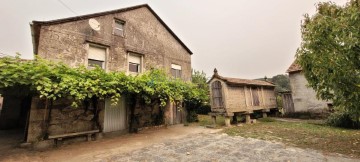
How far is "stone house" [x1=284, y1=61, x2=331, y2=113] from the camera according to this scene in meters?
13.2

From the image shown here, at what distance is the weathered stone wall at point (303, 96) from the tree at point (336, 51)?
8479 millimetres

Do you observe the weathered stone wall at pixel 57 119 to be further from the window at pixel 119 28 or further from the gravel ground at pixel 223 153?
the window at pixel 119 28

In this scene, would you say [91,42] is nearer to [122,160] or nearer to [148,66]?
[148,66]

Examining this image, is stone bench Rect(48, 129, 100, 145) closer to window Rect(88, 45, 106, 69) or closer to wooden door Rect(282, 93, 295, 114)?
window Rect(88, 45, 106, 69)

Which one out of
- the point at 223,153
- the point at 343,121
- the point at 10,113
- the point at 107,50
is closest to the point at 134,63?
the point at 107,50

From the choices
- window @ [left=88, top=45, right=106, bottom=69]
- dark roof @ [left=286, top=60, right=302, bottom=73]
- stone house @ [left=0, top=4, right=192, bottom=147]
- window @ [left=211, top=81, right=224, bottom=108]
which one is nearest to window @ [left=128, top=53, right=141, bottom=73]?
stone house @ [left=0, top=4, right=192, bottom=147]

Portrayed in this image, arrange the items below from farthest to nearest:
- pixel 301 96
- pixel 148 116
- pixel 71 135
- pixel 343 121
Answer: pixel 301 96 < pixel 148 116 < pixel 343 121 < pixel 71 135

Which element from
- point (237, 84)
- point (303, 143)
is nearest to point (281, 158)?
point (303, 143)

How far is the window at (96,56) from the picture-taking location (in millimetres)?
9695

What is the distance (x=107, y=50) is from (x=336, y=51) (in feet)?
35.2

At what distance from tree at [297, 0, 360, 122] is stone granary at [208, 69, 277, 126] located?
5.51 metres

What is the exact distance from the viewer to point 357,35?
4.86m

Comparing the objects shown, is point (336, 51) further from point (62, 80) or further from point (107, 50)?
point (107, 50)

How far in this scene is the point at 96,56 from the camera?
9945mm
